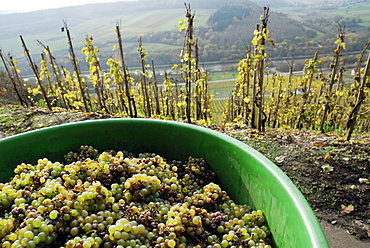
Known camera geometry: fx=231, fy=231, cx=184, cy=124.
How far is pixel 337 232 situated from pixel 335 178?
772mm

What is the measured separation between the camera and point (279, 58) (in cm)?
8019

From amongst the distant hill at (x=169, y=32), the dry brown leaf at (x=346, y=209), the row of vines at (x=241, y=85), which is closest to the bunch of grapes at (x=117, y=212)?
the dry brown leaf at (x=346, y=209)

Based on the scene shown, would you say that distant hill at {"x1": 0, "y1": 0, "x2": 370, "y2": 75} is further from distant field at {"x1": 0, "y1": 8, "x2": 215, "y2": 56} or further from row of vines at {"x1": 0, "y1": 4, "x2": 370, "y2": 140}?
row of vines at {"x1": 0, "y1": 4, "x2": 370, "y2": 140}

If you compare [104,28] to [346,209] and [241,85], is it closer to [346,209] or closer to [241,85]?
[241,85]

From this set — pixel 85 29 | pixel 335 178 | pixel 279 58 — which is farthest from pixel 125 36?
pixel 335 178

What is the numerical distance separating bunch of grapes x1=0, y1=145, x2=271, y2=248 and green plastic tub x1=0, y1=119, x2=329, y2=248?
128 mm

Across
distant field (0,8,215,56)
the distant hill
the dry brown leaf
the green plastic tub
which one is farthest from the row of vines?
distant field (0,8,215,56)

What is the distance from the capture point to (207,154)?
67.4 inches

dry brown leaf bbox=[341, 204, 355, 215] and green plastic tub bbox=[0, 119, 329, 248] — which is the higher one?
green plastic tub bbox=[0, 119, 329, 248]

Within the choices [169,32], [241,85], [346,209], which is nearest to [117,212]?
[346,209]

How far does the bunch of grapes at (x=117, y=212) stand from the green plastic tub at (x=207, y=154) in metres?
0.13

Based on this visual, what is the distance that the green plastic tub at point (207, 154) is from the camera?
0.97m

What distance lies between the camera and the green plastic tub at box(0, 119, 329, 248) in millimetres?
968

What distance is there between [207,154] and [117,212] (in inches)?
30.3
